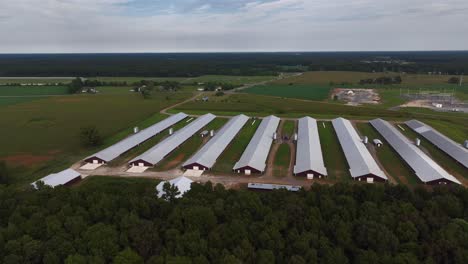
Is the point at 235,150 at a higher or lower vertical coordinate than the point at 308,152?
lower

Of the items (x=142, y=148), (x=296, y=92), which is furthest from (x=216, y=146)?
(x=296, y=92)

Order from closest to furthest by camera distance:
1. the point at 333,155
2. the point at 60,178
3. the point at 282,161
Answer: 1. the point at 60,178
2. the point at 282,161
3. the point at 333,155

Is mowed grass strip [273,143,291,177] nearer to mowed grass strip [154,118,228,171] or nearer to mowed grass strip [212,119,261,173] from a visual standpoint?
mowed grass strip [212,119,261,173]

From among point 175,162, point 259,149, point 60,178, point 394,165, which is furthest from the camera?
point 259,149

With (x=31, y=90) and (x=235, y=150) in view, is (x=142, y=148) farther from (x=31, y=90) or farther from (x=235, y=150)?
(x=31, y=90)

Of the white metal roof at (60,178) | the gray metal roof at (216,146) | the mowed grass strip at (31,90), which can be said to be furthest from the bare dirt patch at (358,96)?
the mowed grass strip at (31,90)

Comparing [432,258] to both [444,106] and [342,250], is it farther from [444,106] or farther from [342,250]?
→ [444,106]

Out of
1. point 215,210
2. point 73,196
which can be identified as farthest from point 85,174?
point 215,210


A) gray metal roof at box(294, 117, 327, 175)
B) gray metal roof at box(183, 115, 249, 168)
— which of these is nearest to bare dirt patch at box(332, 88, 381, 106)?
gray metal roof at box(294, 117, 327, 175)
